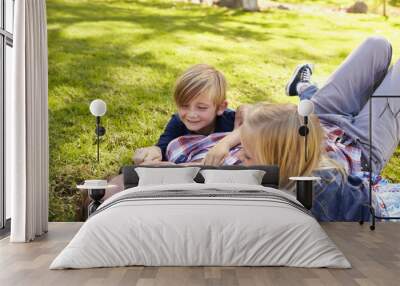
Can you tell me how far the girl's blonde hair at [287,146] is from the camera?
7.41m

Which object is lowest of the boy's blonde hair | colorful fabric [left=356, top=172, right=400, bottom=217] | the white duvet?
colorful fabric [left=356, top=172, right=400, bottom=217]

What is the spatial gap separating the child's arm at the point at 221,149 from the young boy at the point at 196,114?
0.11 metres

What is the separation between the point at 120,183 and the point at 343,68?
3.14 m

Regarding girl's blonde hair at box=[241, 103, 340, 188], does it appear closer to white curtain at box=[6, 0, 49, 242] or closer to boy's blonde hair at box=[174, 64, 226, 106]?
boy's blonde hair at box=[174, 64, 226, 106]

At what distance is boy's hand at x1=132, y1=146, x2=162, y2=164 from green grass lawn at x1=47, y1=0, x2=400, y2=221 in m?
0.09

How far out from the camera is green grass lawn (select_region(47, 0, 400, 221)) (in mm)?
7684

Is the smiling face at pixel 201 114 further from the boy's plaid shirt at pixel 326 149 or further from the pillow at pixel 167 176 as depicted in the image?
the pillow at pixel 167 176

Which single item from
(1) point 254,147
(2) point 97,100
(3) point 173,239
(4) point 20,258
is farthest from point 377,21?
(4) point 20,258

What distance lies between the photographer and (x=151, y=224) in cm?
461

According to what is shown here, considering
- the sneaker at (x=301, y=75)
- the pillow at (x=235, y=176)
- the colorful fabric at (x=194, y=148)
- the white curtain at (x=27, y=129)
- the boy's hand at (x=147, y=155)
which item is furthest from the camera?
the sneaker at (x=301, y=75)

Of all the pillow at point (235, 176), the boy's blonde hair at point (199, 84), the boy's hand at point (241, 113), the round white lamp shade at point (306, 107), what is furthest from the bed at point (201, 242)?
the boy's blonde hair at point (199, 84)

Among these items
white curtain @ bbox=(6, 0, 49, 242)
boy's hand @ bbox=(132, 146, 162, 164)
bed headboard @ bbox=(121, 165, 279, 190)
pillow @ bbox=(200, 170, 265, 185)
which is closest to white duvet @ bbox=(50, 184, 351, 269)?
white curtain @ bbox=(6, 0, 49, 242)

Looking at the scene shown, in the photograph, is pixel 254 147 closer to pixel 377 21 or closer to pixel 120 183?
pixel 120 183

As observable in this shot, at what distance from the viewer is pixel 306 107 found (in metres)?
7.19
